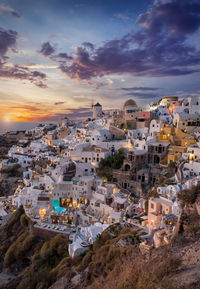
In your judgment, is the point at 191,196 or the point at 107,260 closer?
the point at 107,260

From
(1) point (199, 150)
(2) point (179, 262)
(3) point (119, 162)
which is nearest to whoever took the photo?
(2) point (179, 262)

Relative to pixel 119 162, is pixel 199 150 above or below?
above

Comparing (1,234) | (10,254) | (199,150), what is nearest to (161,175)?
(199,150)

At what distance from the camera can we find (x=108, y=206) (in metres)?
21.0

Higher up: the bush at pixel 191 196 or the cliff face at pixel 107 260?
the bush at pixel 191 196

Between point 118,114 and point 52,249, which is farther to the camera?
point 118,114

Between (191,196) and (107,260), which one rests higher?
(191,196)

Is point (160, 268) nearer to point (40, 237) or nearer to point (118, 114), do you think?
point (40, 237)

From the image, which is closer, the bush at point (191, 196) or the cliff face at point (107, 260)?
the cliff face at point (107, 260)

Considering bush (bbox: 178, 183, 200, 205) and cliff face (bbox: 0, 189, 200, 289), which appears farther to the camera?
bush (bbox: 178, 183, 200, 205)

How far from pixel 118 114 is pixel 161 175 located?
21.8 m

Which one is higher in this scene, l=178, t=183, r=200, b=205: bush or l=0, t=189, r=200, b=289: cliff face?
l=178, t=183, r=200, b=205: bush

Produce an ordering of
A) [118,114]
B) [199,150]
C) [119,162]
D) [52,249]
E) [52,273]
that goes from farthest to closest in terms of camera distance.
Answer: [118,114], [119,162], [199,150], [52,249], [52,273]

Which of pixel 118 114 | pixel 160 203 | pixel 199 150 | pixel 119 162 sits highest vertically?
pixel 118 114
